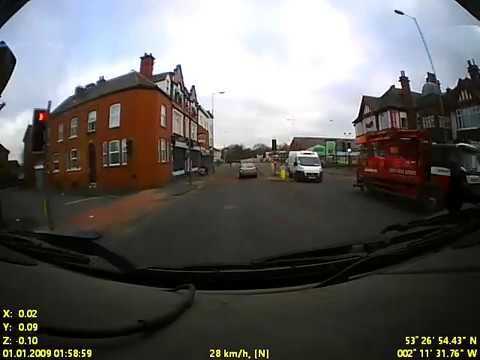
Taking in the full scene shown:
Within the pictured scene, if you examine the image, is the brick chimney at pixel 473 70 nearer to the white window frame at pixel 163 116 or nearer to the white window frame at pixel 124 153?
the white window frame at pixel 163 116

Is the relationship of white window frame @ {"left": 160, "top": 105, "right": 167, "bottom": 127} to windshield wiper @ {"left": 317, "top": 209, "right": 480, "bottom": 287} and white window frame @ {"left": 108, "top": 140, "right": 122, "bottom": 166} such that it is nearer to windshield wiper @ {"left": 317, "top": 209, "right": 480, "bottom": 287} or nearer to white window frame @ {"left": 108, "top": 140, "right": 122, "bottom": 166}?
white window frame @ {"left": 108, "top": 140, "right": 122, "bottom": 166}

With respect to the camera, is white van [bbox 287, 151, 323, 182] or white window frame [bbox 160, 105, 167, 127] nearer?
white window frame [bbox 160, 105, 167, 127]

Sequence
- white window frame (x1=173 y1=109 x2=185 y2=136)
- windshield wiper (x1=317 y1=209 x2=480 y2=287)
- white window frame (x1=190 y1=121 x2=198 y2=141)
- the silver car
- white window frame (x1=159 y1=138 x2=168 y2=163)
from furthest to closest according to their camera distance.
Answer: the silver car → white window frame (x1=190 y1=121 x2=198 y2=141) → white window frame (x1=173 y1=109 x2=185 y2=136) → white window frame (x1=159 y1=138 x2=168 y2=163) → windshield wiper (x1=317 y1=209 x2=480 y2=287)

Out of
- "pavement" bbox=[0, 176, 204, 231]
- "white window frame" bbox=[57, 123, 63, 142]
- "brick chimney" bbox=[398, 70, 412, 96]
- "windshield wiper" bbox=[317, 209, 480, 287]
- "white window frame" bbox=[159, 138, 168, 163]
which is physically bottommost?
"windshield wiper" bbox=[317, 209, 480, 287]

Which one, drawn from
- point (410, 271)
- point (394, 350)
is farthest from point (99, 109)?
point (410, 271)

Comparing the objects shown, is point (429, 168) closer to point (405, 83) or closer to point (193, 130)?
point (405, 83)

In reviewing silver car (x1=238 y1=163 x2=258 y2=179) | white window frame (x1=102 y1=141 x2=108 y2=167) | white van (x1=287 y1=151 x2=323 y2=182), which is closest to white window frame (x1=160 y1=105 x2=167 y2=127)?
white window frame (x1=102 y1=141 x2=108 y2=167)

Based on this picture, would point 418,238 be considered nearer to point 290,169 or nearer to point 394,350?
point 394,350
